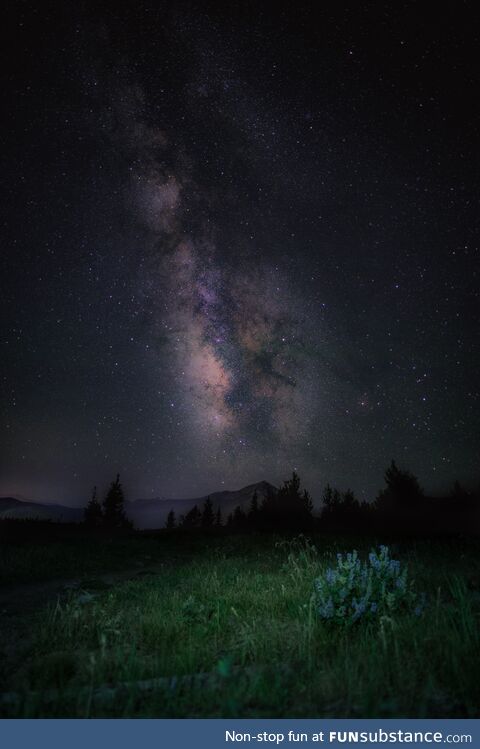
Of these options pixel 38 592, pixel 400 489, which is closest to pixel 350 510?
pixel 400 489

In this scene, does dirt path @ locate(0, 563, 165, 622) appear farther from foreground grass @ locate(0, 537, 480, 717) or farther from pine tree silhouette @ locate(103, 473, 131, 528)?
pine tree silhouette @ locate(103, 473, 131, 528)

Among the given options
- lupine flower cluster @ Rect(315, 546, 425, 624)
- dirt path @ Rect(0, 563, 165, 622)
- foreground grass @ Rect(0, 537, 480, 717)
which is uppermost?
lupine flower cluster @ Rect(315, 546, 425, 624)

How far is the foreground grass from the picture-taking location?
2.36 meters

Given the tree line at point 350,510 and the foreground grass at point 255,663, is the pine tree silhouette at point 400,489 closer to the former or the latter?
the tree line at point 350,510

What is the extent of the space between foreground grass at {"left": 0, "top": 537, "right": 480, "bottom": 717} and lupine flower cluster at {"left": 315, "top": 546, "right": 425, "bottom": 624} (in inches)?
5.2

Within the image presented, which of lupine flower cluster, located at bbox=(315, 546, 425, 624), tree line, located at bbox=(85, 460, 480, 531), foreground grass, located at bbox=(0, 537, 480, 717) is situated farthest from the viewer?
tree line, located at bbox=(85, 460, 480, 531)

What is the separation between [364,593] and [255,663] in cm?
151

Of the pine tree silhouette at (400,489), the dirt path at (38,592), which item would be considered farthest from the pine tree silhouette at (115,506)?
the dirt path at (38,592)

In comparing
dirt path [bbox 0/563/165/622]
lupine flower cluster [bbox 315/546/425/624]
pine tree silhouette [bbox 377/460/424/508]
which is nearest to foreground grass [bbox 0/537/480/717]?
lupine flower cluster [bbox 315/546/425/624]

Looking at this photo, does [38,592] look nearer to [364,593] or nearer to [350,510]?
[364,593]

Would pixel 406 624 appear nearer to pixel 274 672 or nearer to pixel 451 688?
pixel 451 688

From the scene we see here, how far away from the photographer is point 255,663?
3.20m

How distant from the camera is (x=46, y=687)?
2.93 meters
